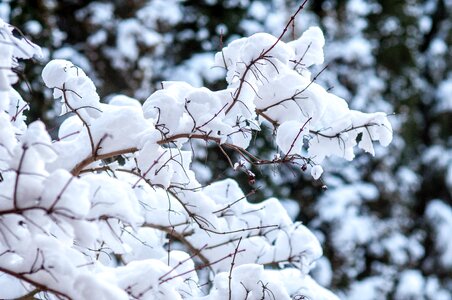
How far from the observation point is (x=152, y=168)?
7.25 ft

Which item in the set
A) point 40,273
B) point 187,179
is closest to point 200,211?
point 187,179

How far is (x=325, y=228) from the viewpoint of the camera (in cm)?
746

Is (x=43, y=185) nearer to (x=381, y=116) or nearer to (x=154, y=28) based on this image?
(x=381, y=116)

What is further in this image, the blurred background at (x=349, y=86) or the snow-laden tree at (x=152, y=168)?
the blurred background at (x=349, y=86)

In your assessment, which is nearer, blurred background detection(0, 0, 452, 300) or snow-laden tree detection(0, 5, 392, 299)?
snow-laden tree detection(0, 5, 392, 299)

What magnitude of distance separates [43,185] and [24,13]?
4.06 m

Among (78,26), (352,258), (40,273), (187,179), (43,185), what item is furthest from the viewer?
(352,258)

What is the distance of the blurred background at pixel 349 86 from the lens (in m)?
6.57

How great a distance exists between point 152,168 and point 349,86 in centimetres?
609

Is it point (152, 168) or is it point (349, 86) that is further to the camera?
point (349, 86)

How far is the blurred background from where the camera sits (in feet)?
21.6

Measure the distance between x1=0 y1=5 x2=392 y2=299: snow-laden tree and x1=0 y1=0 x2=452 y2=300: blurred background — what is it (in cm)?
290

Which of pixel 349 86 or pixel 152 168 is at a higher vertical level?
pixel 349 86

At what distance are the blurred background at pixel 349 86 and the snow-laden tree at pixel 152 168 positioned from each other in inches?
114
